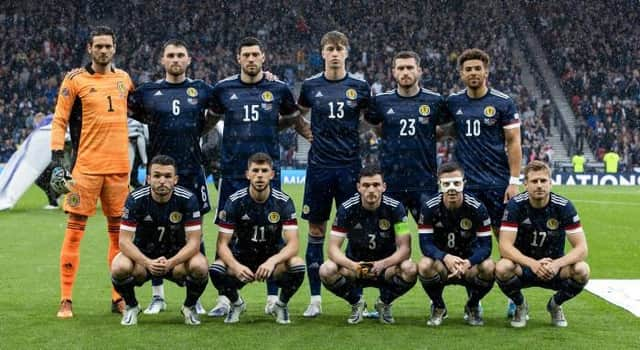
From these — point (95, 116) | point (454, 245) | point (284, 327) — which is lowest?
point (284, 327)

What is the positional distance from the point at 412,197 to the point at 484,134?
74 centimetres

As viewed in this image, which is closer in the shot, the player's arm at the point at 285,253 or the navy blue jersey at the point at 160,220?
the player's arm at the point at 285,253

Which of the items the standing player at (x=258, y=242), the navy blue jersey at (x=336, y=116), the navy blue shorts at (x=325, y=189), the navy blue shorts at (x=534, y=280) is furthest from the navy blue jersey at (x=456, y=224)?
→ the standing player at (x=258, y=242)

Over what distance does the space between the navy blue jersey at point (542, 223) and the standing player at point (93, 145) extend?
299 centimetres

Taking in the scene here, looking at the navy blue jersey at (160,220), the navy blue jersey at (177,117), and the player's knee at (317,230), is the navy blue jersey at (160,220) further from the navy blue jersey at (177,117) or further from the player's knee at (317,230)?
the player's knee at (317,230)

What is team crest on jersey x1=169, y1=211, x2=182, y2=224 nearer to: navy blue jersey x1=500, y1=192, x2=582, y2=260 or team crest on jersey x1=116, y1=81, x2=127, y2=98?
team crest on jersey x1=116, y1=81, x2=127, y2=98

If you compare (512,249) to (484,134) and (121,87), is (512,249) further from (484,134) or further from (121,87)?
(121,87)

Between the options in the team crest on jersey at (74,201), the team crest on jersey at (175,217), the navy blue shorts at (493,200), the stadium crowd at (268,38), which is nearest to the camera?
the team crest on jersey at (175,217)

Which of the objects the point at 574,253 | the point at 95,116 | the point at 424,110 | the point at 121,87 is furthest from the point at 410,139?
the point at 95,116

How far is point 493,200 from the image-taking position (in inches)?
296

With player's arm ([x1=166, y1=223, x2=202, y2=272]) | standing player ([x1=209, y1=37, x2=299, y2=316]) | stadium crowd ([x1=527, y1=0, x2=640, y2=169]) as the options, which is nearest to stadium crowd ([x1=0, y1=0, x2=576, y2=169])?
stadium crowd ([x1=527, y1=0, x2=640, y2=169])

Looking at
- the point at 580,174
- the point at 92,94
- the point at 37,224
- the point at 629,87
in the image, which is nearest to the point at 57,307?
the point at 92,94

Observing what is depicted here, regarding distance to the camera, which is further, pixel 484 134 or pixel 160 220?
pixel 484 134

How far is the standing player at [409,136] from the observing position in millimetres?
7473
